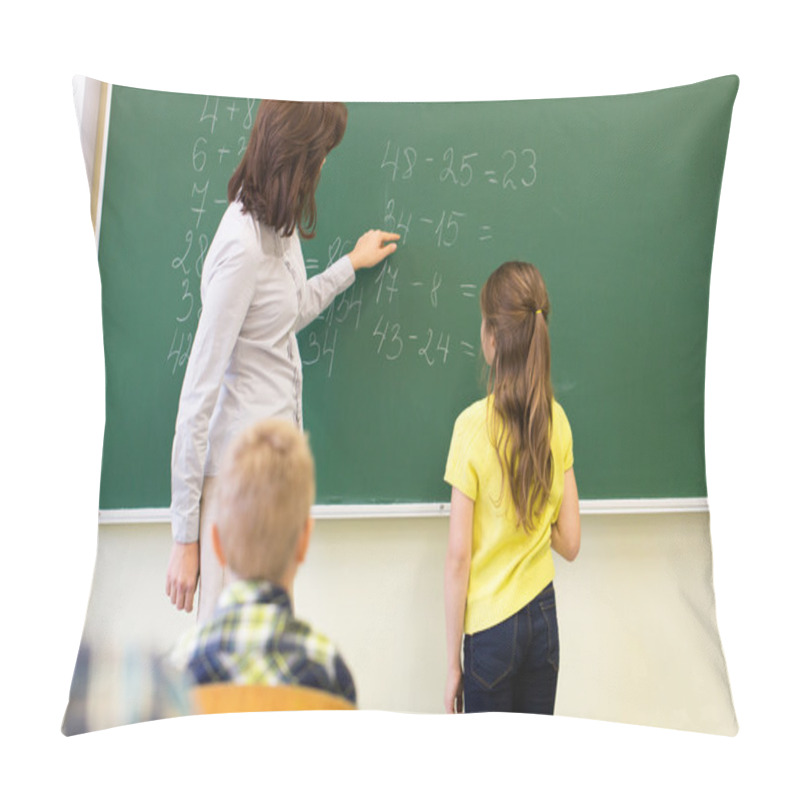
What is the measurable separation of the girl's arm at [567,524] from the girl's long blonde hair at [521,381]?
0.15 ft

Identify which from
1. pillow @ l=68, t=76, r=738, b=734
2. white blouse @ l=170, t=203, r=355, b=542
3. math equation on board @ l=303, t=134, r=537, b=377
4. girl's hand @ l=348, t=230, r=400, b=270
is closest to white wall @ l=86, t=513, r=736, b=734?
pillow @ l=68, t=76, r=738, b=734

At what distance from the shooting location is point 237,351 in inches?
61.4

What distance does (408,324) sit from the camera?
159 centimetres


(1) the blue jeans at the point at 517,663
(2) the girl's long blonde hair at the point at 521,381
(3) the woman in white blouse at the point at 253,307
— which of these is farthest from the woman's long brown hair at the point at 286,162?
(1) the blue jeans at the point at 517,663

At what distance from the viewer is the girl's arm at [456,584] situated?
1549 mm

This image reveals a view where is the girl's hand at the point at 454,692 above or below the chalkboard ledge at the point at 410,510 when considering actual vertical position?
below

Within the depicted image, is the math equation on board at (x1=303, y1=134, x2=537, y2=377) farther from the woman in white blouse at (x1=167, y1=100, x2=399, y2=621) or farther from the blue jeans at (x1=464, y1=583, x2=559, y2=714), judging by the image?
the blue jeans at (x1=464, y1=583, x2=559, y2=714)

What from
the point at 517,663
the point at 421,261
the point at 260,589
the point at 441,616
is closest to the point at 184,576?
the point at 260,589

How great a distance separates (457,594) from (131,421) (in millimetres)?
679

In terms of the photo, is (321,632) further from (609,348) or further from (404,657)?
(609,348)

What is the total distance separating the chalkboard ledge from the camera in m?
1.56

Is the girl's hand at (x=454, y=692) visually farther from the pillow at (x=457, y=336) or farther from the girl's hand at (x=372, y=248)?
the girl's hand at (x=372, y=248)

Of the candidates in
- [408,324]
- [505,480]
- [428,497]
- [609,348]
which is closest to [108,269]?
[408,324]

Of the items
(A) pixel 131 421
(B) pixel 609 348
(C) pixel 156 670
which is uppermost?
(B) pixel 609 348
